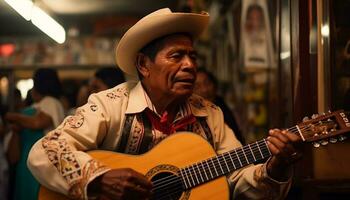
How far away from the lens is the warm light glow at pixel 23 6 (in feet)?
14.1

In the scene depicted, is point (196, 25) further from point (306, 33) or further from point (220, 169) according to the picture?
point (220, 169)

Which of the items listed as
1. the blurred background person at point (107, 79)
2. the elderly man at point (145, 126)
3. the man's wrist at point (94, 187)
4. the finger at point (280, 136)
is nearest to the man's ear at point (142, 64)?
the elderly man at point (145, 126)

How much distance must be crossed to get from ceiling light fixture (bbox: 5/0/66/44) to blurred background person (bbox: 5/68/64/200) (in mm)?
518

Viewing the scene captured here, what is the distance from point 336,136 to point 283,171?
300 mm

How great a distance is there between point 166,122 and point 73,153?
0.53m

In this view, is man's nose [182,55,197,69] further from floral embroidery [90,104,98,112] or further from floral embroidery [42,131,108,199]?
floral embroidery [42,131,108,199]

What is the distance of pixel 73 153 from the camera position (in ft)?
8.13

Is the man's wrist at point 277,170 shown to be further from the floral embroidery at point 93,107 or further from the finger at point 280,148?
the floral embroidery at point 93,107

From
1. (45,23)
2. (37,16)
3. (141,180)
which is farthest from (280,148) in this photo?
(45,23)

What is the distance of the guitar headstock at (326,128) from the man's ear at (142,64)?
90 cm

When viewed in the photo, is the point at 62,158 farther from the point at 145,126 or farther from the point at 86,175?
the point at 145,126

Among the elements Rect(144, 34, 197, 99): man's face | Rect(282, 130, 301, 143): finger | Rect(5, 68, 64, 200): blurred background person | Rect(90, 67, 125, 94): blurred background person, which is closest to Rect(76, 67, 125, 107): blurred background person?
Rect(90, 67, 125, 94): blurred background person

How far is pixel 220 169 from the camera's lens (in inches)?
98.5

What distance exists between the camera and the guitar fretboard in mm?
2412
